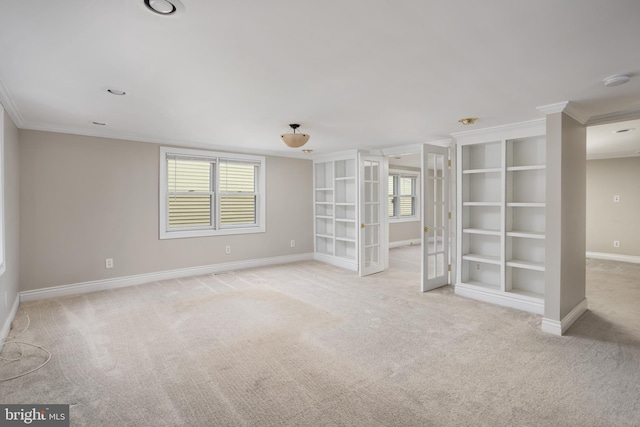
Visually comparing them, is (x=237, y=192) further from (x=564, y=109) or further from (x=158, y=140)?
(x=564, y=109)

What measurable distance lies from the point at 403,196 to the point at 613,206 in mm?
4548

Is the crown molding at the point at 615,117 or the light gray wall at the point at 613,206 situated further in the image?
the light gray wall at the point at 613,206

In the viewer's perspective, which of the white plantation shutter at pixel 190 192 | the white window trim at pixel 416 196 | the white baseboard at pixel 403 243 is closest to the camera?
the white plantation shutter at pixel 190 192

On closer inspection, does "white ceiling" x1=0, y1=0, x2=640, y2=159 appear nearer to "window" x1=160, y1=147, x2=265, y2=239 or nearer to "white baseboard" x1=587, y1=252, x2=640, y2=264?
"window" x1=160, y1=147, x2=265, y2=239

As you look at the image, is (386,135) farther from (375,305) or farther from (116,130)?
→ (116,130)

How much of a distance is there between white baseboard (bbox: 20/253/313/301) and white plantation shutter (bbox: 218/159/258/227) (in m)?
0.78

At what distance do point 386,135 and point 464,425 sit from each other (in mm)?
3621

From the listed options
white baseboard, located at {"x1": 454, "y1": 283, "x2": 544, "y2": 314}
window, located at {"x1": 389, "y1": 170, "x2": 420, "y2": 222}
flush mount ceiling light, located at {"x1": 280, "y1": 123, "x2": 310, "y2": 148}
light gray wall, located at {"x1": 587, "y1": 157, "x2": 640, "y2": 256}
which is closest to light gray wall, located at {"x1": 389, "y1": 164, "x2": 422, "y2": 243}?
window, located at {"x1": 389, "y1": 170, "x2": 420, "y2": 222}

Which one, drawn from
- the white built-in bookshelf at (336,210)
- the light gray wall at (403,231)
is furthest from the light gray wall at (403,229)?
the white built-in bookshelf at (336,210)

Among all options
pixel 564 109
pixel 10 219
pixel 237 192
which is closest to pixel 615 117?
pixel 564 109

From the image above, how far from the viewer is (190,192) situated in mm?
5387

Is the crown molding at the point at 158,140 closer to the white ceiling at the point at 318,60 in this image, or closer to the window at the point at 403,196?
the white ceiling at the point at 318,60
